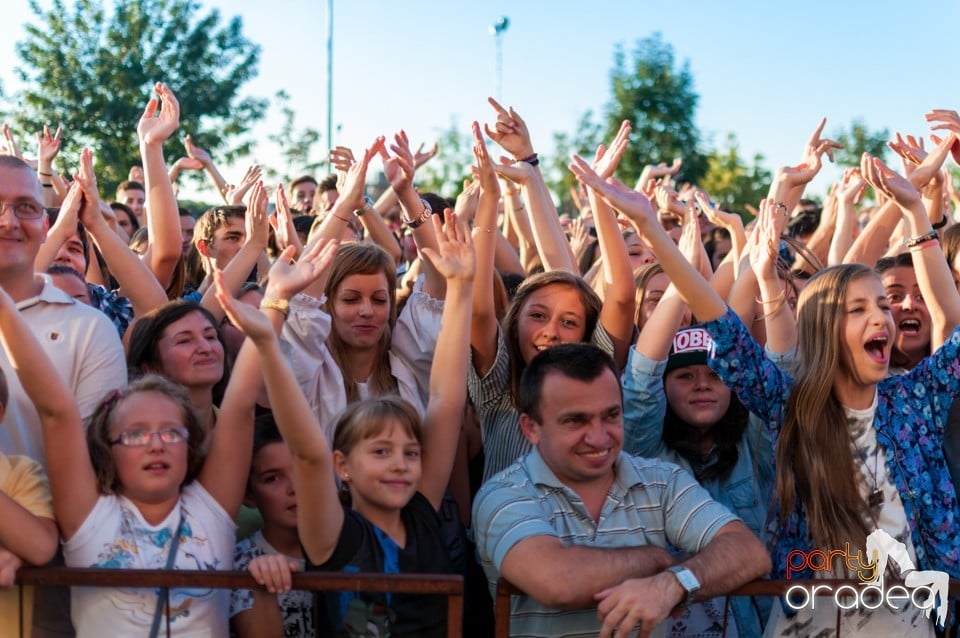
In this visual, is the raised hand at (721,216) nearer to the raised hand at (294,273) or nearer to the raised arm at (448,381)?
the raised arm at (448,381)

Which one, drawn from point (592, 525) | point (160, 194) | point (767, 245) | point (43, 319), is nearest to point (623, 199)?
point (767, 245)

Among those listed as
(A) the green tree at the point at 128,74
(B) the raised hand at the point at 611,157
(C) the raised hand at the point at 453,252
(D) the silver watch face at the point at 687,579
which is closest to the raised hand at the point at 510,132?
(B) the raised hand at the point at 611,157

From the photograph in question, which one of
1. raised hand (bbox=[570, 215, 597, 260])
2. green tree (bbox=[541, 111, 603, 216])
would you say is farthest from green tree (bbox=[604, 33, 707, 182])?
raised hand (bbox=[570, 215, 597, 260])

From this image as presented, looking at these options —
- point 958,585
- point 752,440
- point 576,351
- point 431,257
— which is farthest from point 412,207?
point 958,585

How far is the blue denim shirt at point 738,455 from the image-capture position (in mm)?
3932

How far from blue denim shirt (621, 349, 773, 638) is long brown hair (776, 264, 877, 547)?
0.32 m

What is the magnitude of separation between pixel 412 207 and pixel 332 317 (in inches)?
25.1

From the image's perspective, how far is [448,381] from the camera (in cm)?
368

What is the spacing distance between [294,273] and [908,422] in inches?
86.5

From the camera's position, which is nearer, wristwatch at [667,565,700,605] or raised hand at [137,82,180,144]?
wristwatch at [667,565,700,605]

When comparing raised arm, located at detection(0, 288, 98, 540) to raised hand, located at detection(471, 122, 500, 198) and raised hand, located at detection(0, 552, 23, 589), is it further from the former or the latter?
raised hand, located at detection(471, 122, 500, 198)

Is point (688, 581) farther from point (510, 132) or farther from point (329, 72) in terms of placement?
point (329, 72)

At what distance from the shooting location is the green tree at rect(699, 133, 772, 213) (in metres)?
34.7

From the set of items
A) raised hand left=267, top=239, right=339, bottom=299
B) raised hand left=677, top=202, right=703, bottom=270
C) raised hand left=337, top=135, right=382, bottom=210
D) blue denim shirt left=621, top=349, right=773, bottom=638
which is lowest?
blue denim shirt left=621, top=349, right=773, bottom=638
